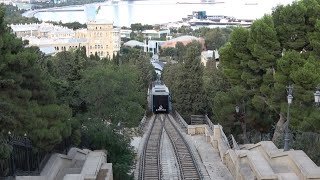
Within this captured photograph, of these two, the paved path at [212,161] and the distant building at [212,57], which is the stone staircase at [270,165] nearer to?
the paved path at [212,161]

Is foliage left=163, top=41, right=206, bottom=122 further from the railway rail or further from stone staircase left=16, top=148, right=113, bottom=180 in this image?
stone staircase left=16, top=148, right=113, bottom=180

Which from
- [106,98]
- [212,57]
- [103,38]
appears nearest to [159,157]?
[106,98]

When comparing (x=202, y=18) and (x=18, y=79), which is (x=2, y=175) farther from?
(x=202, y=18)

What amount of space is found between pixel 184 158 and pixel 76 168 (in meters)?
6.49

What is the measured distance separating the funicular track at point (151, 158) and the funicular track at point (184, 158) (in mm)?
736

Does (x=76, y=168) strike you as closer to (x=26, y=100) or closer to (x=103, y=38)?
(x=26, y=100)

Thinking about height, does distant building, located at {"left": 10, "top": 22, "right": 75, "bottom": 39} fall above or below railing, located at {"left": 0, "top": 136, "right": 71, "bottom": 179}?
below

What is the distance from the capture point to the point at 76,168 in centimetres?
1333

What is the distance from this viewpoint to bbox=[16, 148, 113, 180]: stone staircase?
38.5 ft

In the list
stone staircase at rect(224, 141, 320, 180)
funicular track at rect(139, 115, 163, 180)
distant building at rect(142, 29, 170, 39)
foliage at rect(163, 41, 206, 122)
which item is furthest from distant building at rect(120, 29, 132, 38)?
stone staircase at rect(224, 141, 320, 180)

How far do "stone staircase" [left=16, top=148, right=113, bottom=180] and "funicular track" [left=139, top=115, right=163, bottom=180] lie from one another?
252cm

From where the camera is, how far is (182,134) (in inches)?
993

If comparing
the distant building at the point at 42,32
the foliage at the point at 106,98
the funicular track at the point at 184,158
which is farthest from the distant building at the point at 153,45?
the foliage at the point at 106,98

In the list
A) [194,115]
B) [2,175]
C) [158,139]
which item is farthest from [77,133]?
[194,115]
